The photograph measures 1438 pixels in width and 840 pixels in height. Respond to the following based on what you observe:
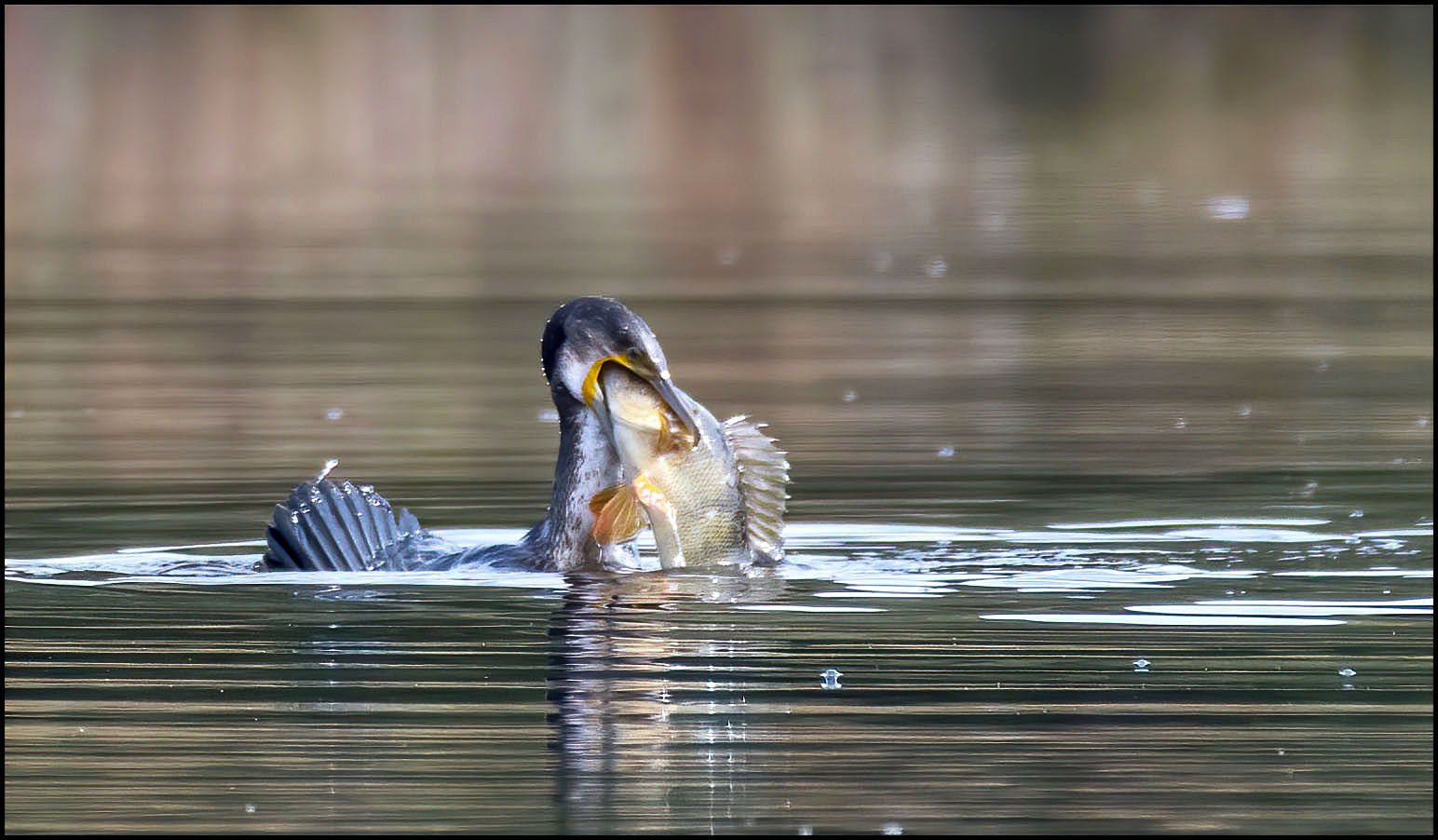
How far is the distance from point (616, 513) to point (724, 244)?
1390 centimetres

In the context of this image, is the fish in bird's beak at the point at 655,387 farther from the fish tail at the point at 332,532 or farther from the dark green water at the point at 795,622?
the fish tail at the point at 332,532

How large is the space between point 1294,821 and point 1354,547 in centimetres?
346

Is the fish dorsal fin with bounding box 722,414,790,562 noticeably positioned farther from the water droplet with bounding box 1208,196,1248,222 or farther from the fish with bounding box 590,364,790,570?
the water droplet with bounding box 1208,196,1248,222

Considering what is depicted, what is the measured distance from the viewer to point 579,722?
6250 mm

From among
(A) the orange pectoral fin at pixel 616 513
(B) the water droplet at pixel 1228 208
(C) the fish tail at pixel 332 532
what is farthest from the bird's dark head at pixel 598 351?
(B) the water droplet at pixel 1228 208

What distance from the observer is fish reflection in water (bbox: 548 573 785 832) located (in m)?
5.63

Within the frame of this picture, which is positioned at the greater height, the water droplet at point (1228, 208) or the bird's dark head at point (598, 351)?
the bird's dark head at point (598, 351)

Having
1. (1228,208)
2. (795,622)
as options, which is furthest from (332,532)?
(1228,208)

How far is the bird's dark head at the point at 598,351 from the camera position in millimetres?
8195

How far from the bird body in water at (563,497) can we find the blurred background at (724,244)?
97 cm

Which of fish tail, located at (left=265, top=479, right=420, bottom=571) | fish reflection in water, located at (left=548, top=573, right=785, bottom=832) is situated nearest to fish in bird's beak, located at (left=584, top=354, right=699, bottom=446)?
fish reflection in water, located at (left=548, top=573, right=785, bottom=832)

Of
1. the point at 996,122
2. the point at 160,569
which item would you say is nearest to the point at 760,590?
the point at 160,569

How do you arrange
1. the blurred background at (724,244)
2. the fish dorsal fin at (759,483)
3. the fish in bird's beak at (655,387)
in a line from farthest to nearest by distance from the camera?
the blurred background at (724,244)
the fish dorsal fin at (759,483)
the fish in bird's beak at (655,387)

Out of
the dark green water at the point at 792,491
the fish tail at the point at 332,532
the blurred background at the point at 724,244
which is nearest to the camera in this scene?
the dark green water at the point at 792,491
